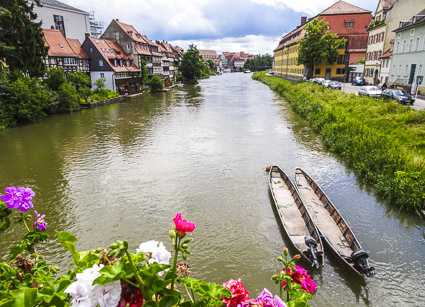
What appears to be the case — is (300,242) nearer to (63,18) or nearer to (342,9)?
(342,9)

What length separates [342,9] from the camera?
58906 millimetres

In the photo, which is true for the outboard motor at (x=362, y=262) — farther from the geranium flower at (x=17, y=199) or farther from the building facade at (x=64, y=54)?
the building facade at (x=64, y=54)

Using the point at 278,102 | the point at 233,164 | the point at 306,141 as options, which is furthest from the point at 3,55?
the point at 278,102

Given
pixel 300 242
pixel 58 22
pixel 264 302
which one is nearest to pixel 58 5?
pixel 58 22

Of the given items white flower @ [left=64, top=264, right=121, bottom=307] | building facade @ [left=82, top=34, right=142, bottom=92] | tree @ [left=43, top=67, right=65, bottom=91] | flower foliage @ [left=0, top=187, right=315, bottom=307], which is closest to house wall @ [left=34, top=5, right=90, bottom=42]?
building facade @ [left=82, top=34, right=142, bottom=92]

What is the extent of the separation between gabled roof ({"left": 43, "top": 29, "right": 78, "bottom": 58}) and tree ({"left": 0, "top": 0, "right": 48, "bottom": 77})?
8.05 metres

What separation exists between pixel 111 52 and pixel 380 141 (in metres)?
46.2

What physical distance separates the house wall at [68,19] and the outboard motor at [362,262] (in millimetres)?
64063

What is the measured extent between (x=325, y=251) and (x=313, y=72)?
5491 cm

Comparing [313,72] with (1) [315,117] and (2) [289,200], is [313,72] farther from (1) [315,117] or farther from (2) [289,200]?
(2) [289,200]

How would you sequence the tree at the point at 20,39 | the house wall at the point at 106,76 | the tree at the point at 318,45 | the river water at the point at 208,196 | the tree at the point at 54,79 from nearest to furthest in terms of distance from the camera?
the river water at the point at 208,196 < the tree at the point at 20,39 < the tree at the point at 54,79 < the house wall at the point at 106,76 < the tree at the point at 318,45

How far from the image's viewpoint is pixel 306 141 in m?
22.0

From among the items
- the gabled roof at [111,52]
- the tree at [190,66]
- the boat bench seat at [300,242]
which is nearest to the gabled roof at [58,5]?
the gabled roof at [111,52]

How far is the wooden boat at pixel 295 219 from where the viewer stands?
8531 mm
